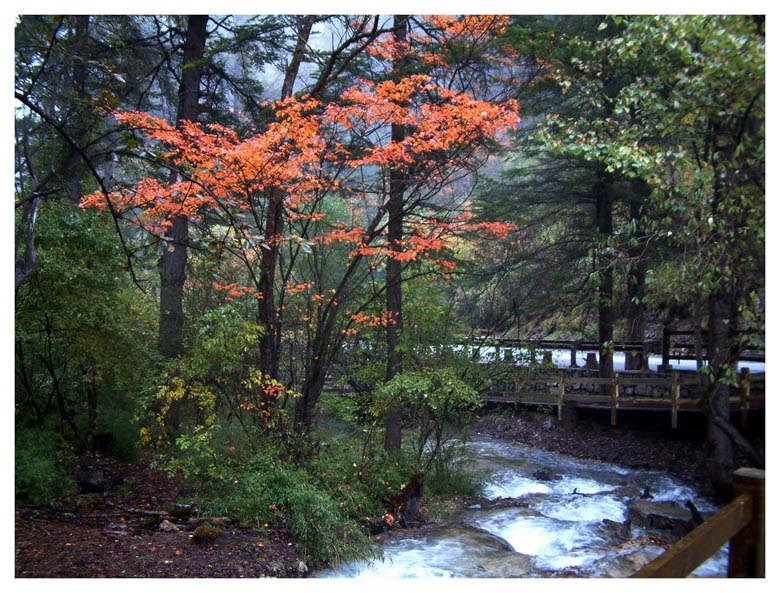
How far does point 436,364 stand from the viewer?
553 centimetres

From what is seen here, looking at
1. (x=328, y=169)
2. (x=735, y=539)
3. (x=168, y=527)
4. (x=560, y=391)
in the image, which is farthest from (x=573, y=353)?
(x=168, y=527)

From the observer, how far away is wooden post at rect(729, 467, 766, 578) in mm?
1967

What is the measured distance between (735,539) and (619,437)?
5.44 meters

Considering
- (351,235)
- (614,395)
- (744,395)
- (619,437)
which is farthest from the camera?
(619,437)

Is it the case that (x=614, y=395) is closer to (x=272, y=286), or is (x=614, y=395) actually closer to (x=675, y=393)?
(x=675, y=393)

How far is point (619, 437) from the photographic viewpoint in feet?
23.5

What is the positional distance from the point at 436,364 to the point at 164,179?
120 inches

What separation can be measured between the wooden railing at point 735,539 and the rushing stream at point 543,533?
0.07 m

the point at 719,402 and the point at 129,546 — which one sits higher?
the point at 719,402

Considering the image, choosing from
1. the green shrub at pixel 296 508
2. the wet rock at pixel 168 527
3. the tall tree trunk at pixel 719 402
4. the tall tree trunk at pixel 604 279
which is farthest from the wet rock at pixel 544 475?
the wet rock at pixel 168 527

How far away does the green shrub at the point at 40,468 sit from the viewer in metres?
3.47

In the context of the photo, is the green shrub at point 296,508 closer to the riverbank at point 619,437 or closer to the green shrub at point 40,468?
the green shrub at point 40,468

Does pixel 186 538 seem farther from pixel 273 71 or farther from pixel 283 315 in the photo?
pixel 273 71
